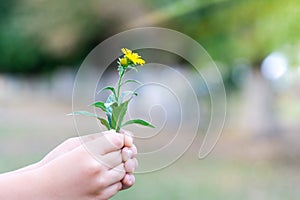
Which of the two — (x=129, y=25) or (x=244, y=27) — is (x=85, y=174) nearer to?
(x=244, y=27)

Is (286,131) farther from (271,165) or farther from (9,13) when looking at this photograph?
(9,13)

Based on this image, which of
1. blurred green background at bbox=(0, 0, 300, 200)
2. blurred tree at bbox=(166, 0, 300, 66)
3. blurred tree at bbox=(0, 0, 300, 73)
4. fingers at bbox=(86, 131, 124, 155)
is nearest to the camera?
fingers at bbox=(86, 131, 124, 155)

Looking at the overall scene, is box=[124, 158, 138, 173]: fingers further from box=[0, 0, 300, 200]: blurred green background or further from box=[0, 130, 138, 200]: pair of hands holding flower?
box=[0, 0, 300, 200]: blurred green background

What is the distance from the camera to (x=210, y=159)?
187 inches

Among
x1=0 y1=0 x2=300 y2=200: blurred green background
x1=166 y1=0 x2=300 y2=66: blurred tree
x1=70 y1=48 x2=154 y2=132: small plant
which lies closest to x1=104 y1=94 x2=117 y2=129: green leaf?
x1=70 y1=48 x2=154 y2=132: small plant

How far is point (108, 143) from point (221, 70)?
5.98m

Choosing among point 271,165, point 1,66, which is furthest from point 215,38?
point 1,66

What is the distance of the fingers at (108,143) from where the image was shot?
0.52 metres

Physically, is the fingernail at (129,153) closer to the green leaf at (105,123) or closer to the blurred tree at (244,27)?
the green leaf at (105,123)

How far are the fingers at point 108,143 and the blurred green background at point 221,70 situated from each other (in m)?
2.56

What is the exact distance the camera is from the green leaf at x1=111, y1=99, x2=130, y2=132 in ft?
1.75

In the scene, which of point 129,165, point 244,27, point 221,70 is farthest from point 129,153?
point 221,70

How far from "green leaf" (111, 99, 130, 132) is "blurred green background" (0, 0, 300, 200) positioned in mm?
2550

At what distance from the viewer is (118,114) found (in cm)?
54
